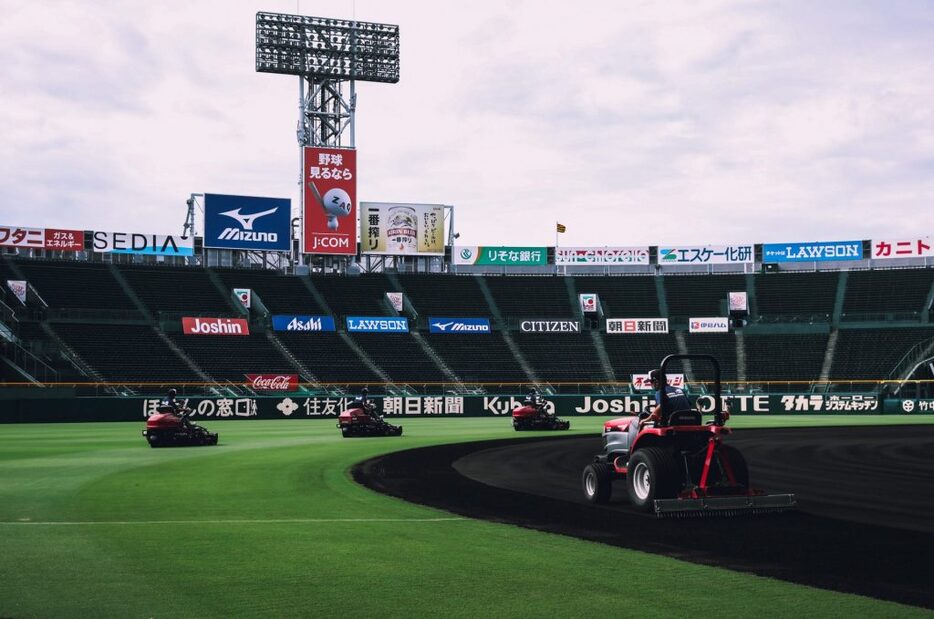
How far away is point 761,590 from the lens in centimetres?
815

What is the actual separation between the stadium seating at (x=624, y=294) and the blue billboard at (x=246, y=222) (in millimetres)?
24165

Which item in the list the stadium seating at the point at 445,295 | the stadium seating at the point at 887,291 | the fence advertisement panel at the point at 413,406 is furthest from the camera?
the stadium seating at the point at 445,295

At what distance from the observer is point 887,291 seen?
72.1 m

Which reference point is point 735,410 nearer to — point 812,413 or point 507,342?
point 812,413

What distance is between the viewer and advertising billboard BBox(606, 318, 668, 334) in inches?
2820

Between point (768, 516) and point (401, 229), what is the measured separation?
6135 cm

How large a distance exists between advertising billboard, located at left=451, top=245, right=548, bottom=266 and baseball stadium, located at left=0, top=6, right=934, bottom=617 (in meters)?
0.18

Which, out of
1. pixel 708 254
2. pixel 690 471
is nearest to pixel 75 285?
pixel 708 254

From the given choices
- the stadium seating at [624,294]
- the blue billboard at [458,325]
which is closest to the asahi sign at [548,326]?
the blue billboard at [458,325]

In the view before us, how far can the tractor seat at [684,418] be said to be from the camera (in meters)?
12.8

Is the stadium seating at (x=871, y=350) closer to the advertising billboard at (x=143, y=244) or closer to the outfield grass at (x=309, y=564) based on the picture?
the advertising billboard at (x=143, y=244)

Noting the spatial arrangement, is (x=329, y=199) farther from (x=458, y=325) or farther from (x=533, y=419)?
(x=533, y=419)

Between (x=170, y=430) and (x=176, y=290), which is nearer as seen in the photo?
(x=170, y=430)

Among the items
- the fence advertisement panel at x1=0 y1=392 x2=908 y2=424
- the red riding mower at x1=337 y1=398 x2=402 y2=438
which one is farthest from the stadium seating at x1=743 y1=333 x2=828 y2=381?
the red riding mower at x1=337 y1=398 x2=402 y2=438
